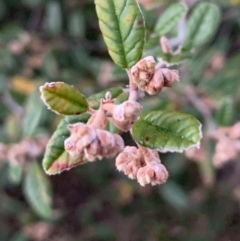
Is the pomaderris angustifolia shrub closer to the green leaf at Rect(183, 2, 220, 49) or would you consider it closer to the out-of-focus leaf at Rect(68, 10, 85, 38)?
the green leaf at Rect(183, 2, 220, 49)

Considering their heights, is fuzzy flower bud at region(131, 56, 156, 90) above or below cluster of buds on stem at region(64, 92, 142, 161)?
above

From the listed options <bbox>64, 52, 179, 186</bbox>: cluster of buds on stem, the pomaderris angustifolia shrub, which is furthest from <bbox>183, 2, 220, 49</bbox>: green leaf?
<bbox>64, 52, 179, 186</bbox>: cluster of buds on stem

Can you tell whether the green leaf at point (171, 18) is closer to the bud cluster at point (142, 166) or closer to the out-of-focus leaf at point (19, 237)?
the bud cluster at point (142, 166)

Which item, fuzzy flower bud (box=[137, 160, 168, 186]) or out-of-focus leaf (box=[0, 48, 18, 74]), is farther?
out-of-focus leaf (box=[0, 48, 18, 74])

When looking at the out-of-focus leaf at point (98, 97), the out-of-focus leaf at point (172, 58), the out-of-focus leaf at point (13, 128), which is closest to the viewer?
the out-of-focus leaf at point (98, 97)

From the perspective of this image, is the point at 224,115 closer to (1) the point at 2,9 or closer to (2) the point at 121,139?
(2) the point at 121,139

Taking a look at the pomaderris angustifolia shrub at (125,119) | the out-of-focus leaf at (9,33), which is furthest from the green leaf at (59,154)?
the out-of-focus leaf at (9,33)

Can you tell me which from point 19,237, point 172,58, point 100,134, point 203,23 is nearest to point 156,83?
point 100,134
